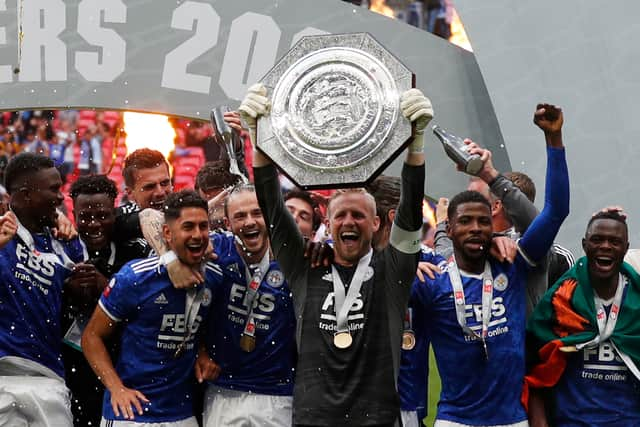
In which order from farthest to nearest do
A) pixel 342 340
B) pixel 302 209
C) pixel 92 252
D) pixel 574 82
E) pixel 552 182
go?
pixel 574 82 < pixel 302 209 < pixel 92 252 < pixel 552 182 < pixel 342 340

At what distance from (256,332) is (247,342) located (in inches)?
3.4

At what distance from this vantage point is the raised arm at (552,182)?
4.91m

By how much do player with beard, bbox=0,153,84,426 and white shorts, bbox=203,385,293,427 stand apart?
2.31 ft

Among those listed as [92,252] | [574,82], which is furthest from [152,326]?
[574,82]

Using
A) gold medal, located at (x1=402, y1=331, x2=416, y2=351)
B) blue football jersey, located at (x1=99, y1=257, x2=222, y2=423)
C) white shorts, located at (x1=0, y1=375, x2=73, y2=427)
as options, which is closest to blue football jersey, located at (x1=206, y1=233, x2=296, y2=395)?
blue football jersey, located at (x1=99, y1=257, x2=222, y2=423)

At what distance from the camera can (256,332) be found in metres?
5.15

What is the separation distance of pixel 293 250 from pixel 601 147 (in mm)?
4442

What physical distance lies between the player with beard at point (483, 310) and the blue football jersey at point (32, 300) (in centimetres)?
174

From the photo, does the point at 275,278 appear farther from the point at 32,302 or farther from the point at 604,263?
the point at 604,263

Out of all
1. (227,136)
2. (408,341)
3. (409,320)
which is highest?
(227,136)

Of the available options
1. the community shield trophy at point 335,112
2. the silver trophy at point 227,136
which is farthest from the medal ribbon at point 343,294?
the silver trophy at point 227,136

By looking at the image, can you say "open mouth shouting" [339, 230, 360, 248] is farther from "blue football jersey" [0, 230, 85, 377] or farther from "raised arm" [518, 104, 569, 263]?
"blue football jersey" [0, 230, 85, 377]

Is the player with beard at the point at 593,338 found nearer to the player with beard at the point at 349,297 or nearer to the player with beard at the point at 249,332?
the player with beard at the point at 349,297

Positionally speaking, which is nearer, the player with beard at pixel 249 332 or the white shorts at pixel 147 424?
the white shorts at pixel 147 424
